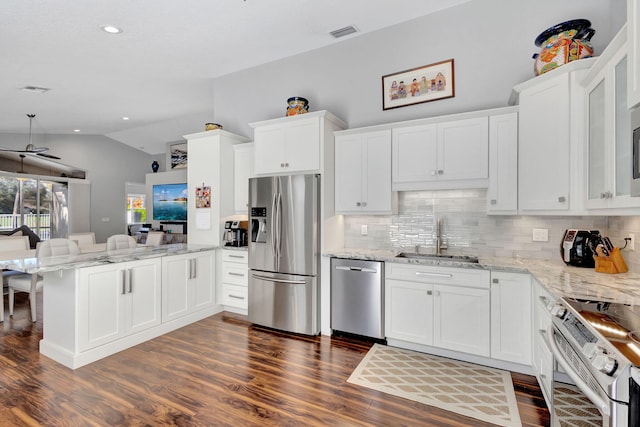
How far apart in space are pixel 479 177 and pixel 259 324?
9.03ft

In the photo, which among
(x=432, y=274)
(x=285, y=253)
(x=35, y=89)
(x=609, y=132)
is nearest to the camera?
(x=609, y=132)

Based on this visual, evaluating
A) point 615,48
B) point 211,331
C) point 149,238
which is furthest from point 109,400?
point 149,238

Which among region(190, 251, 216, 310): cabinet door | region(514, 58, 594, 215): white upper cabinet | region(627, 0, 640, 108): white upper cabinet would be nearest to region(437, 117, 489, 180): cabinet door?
region(514, 58, 594, 215): white upper cabinet

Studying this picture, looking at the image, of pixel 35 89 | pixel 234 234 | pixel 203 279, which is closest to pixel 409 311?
pixel 234 234

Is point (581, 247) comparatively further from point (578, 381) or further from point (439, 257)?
point (578, 381)

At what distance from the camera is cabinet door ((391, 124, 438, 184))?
306 cm

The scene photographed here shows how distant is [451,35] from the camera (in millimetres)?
3293

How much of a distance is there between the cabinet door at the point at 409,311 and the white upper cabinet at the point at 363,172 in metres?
0.79

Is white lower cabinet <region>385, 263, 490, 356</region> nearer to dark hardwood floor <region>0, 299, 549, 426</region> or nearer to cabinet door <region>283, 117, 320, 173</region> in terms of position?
dark hardwood floor <region>0, 299, 549, 426</region>

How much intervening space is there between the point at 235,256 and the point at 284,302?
104cm

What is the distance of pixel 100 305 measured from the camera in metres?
2.87

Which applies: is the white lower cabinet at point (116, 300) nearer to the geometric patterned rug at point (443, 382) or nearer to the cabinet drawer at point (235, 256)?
the cabinet drawer at point (235, 256)

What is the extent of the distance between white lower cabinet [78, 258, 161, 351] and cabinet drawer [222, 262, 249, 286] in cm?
92

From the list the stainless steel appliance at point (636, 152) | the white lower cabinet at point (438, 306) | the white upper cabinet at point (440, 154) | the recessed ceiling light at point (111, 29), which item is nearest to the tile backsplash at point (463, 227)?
the white upper cabinet at point (440, 154)
